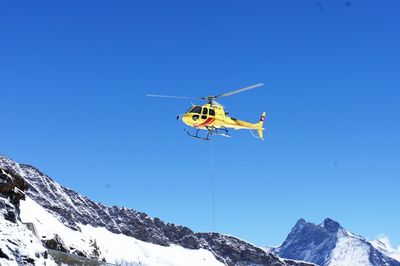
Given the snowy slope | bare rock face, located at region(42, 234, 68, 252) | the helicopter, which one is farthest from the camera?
bare rock face, located at region(42, 234, 68, 252)

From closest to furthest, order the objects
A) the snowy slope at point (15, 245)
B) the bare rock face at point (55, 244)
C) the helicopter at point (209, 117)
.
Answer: the snowy slope at point (15, 245) → the helicopter at point (209, 117) → the bare rock face at point (55, 244)

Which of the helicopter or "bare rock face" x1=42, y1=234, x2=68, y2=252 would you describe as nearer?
the helicopter

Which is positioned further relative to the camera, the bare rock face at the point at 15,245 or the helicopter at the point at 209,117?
the helicopter at the point at 209,117

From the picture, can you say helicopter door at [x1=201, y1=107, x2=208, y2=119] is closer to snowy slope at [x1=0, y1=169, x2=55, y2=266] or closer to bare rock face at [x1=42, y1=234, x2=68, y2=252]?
snowy slope at [x1=0, y1=169, x2=55, y2=266]

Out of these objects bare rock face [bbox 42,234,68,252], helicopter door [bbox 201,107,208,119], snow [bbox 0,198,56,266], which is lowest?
snow [bbox 0,198,56,266]

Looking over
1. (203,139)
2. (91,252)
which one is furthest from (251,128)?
(91,252)

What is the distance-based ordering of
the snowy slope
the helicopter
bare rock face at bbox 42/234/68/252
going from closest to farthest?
the snowy slope < the helicopter < bare rock face at bbox 42/234/68/252

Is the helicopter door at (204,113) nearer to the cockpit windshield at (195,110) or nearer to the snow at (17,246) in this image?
the cockpit windshield at (195,110)

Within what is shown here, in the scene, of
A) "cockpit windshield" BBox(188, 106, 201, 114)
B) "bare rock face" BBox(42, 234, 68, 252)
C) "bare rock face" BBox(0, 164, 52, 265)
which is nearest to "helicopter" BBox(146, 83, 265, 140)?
"cockpit windshield" BBox(188, 106, 201, 114)

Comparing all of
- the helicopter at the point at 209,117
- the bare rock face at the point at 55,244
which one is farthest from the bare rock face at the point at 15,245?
the bare rock face at the point at 55,244

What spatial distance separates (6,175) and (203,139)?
17790mm

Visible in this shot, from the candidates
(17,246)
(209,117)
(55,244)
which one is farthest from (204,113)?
(55,244)

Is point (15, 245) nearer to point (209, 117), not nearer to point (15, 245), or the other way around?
point (15, 245)

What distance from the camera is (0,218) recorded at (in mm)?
28453
